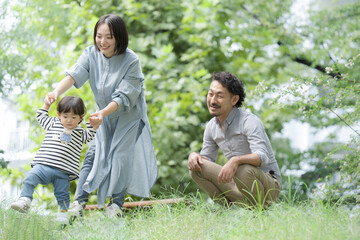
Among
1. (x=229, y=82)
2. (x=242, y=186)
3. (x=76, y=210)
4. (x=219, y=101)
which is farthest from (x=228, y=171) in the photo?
(x=76, y=210)

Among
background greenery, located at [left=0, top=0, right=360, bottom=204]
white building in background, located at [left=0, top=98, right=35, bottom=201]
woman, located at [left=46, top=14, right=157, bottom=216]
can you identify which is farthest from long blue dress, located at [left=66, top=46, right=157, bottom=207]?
background greenery, located at [left=0, top=0, right=360, bottom=204]

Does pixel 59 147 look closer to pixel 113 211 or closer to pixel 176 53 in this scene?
pixel 113 211

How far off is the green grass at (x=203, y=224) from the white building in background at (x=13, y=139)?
1316 millimetres

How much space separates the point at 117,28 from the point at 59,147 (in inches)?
30.8

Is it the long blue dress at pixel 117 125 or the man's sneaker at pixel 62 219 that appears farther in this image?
the long blue dress at pixel 117 125

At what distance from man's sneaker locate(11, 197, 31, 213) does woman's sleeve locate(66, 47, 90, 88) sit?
747mm

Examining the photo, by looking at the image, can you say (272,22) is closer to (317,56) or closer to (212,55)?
(317,56)

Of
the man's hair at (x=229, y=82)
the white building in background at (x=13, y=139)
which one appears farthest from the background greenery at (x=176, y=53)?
the man's hair at (x=229, y=82)

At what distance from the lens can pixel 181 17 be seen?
5590mm

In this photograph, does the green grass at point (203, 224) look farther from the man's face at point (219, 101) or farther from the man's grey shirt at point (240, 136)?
the man's face at point (219, 101)

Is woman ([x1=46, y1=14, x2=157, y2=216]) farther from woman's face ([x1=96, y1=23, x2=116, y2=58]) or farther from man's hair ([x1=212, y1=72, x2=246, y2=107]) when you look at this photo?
man's hair ([x1=212, y1=72, x2=246, y2=107])

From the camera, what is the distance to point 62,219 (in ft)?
9.20

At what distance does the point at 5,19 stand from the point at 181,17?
1.91 m

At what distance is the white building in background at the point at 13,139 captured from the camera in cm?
416
